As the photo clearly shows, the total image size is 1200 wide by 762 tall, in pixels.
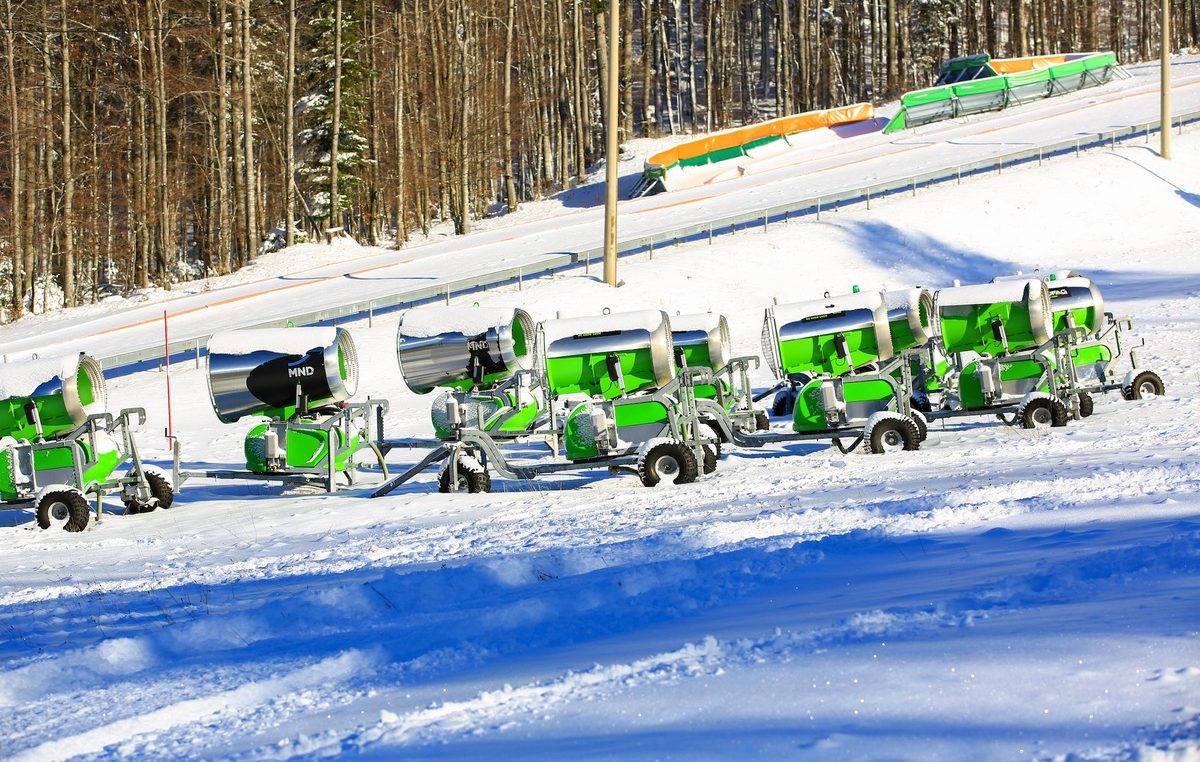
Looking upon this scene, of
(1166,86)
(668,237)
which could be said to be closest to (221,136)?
(668,237)

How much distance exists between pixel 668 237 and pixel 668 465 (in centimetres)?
2024

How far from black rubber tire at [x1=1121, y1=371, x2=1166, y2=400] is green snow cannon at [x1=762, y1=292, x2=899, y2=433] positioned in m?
3.58

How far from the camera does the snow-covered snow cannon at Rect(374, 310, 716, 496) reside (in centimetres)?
1357

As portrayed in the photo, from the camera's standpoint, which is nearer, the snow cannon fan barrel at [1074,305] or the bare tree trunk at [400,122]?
the snow cannon fan barrel at [1074,305]

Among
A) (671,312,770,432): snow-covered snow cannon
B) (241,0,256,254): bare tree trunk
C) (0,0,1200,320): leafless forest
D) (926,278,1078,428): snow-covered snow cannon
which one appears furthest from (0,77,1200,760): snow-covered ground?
(0,0,1200,320): leafless forest

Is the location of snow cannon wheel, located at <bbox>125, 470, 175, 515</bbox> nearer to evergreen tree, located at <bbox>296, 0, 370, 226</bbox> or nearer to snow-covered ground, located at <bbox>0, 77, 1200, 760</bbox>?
snow-covered ground, located at <bbox>0, 77, 1200, 760</bbox>

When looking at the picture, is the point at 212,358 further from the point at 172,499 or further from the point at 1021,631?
the point at 1021,631

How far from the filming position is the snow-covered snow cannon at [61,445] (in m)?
13.5

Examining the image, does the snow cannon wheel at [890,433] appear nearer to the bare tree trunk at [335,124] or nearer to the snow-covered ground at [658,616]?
the snow-covered ground at [658,616]

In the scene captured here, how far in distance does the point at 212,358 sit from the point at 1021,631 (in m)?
11.8

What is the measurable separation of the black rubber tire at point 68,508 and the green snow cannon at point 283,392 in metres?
2.07

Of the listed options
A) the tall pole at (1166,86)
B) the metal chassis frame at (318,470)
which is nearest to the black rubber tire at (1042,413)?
the metal chassis frame at (318,470)

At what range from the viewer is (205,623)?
23.8ft

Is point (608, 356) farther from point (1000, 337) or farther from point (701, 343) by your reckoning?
point (1000, 337)
